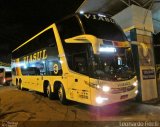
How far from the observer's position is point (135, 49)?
12.2 m

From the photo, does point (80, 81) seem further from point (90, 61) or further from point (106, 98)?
point (106, 98)

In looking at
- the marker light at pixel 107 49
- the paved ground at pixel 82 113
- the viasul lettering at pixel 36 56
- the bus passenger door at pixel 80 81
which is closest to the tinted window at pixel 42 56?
the viasul lettering at pixel 36 56

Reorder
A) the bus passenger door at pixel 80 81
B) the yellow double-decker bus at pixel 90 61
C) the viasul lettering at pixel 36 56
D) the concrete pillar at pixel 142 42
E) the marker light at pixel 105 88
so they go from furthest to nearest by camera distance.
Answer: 1. the viasul lettering at pixel 36 56
2. the concrete pillar at pixel 142 42
3. the bus passenger door at pixel 80 81
4. the yellow double-decker bus at pixel 90 61
5. the marker light at pixel 105 88

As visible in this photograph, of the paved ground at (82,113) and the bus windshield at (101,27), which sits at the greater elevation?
the bus windshield at (101,27)

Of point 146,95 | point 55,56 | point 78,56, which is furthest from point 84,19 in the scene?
point 146,95

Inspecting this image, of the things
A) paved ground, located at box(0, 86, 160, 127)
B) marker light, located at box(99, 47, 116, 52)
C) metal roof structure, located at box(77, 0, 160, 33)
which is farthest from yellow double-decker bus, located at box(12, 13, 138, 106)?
metal roof structure, located at box(77, 0, 160, 33)

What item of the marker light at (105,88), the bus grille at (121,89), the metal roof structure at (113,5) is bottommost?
the bus grille at (121,89)

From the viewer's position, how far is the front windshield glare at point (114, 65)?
8.98 metres

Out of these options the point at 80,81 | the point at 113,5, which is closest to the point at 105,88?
the point at 80,81

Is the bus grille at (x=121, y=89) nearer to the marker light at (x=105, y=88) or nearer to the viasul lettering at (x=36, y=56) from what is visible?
the marker light at (x=105, y=88)

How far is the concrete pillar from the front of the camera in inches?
474

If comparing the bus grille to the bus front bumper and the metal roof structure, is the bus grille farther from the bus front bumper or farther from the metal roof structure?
the metal roof structure

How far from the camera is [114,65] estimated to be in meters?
9.35

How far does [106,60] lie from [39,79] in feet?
21.0
